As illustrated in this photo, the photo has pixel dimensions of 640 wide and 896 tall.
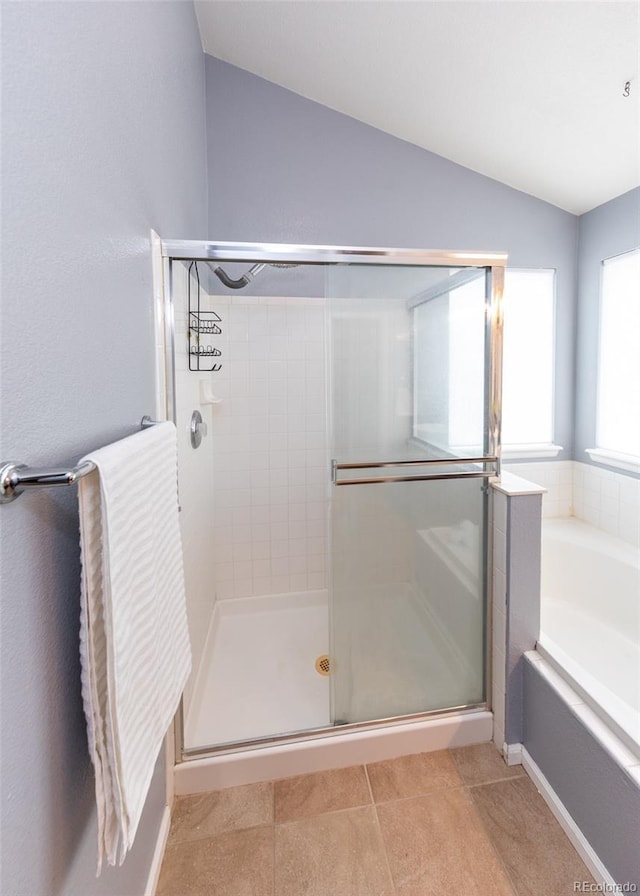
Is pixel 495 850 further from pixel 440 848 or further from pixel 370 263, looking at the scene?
pixel 370 263

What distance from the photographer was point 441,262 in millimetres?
1359

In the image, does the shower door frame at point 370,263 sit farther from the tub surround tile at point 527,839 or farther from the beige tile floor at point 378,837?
the tub surround tile at point 527,839

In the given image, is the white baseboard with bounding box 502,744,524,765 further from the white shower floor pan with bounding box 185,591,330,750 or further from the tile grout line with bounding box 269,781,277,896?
the tile grout line with bounding box 269,781,277,896

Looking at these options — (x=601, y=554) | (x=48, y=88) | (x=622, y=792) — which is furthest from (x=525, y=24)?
(x=622, y=792)

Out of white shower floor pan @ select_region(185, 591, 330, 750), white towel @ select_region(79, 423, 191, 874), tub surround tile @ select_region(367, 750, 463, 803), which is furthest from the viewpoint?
white shower floor pan @ select_region(185, 591, 330, 750)

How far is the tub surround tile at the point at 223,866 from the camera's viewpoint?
1.07m

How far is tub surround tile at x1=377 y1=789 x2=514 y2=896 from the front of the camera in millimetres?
1063

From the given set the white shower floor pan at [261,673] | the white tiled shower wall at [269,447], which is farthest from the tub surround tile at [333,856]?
the white tiled shower wall at [269,447]

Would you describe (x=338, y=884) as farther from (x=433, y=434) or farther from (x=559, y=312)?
(x=559, y=312)

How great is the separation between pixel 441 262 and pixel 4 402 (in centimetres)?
132

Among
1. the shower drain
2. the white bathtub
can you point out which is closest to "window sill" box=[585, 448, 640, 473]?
the white bathtub

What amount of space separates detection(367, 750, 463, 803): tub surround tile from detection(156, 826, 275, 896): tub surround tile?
38 cm

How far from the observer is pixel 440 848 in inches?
45.2

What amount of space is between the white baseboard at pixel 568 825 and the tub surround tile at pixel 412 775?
0.24m
